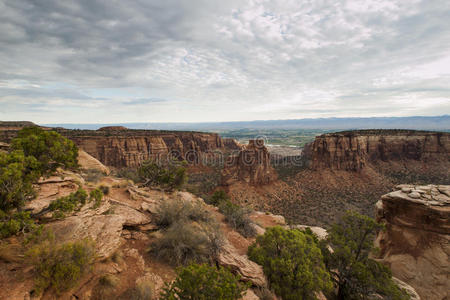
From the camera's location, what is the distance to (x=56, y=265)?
5.25 m

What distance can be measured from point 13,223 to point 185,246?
18.7ft

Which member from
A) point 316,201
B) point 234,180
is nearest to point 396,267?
point 316,201

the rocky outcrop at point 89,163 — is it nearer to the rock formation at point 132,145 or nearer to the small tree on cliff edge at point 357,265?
the small tree on cliff edge at point 357,265

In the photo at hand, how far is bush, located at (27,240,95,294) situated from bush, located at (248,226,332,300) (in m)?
7.40

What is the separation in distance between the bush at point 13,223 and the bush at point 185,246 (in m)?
4.52

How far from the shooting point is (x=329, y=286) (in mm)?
8156

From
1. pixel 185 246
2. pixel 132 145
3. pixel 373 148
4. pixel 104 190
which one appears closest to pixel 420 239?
pixel 185 246

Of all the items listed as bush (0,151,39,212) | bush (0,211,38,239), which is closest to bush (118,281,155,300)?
bush (0,211,38,239)

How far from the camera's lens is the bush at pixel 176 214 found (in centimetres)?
1064

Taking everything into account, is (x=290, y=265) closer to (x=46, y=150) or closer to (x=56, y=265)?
(x=56, y=265)

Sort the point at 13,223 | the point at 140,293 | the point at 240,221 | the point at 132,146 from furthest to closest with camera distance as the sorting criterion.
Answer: the point at 132,146 → the point at 240,221 → the point at 140,293 → the point at 13,223

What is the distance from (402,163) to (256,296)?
74499mm

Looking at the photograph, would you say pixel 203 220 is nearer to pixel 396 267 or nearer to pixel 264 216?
pixel 264 216

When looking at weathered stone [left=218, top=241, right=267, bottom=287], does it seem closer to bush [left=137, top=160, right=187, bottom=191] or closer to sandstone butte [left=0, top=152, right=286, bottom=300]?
sandstone butte [left=0, top=152, right=286, bottom=300]
